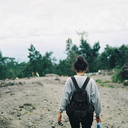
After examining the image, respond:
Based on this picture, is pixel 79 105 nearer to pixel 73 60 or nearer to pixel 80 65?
pixel 80 65

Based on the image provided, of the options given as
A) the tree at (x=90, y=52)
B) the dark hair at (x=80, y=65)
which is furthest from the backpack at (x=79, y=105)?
the tree at (x=90, y=52)

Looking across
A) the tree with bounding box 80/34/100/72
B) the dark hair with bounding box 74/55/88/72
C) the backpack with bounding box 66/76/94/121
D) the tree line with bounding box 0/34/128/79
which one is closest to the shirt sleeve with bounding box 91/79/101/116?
the backpack with bounding box 66/76/94/121

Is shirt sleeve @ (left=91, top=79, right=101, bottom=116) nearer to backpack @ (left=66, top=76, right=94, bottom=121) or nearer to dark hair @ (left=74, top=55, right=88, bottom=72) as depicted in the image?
backpack @ (left=66, top=76, right=94, bottom=121)

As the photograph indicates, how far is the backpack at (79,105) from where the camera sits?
8.04 ft

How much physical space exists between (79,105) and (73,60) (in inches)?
1496

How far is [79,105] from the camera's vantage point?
A: 246 centimetres

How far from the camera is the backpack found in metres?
2.45

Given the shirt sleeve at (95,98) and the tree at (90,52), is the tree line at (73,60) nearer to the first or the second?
the tree at (90,52)

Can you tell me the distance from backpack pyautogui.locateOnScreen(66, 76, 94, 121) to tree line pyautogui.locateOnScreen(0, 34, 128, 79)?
26.4m

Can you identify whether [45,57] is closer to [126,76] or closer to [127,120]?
[126,76]

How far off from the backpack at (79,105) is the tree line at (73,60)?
86.7 ft

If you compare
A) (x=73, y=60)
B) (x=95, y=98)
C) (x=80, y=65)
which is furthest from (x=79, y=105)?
(x=73, y=60)

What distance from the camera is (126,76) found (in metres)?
14.5

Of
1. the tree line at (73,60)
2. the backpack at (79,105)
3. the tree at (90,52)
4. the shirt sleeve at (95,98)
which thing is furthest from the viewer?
the tree at (90,52)
